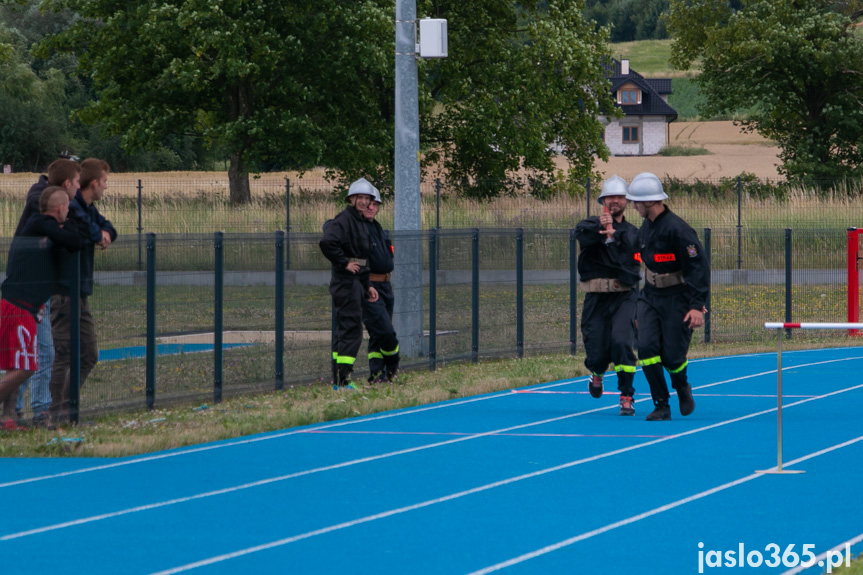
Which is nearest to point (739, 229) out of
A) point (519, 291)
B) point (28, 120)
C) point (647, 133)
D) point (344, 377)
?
point (519, 291)

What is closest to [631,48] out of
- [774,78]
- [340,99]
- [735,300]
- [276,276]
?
[774,78]

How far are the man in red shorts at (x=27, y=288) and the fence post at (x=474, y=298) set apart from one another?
7.10 m

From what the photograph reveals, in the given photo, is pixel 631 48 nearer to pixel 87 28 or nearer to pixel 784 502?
pixel 87 28

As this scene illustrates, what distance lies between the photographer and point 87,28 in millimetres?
45031

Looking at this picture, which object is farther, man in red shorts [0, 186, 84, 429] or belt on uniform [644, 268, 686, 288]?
belt on uniform [644, 268, 686, 288]

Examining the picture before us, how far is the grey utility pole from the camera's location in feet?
55.6

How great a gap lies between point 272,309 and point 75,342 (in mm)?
3244

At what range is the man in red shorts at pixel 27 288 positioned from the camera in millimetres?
11203

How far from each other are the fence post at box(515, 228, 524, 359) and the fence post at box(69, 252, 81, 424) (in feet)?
26.0

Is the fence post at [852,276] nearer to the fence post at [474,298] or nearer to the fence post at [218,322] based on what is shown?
the fence post at [474,298]

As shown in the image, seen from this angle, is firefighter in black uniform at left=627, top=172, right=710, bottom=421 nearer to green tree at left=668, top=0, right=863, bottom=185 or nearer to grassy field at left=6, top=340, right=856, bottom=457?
grassy field at left=6, top=340, right=856, bottom=457

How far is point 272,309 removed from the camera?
583 inches

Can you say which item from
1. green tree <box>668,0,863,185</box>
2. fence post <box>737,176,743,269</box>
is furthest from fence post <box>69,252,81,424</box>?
green tree <box>668,0,863,185</box>

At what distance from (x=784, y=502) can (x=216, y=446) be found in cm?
467
